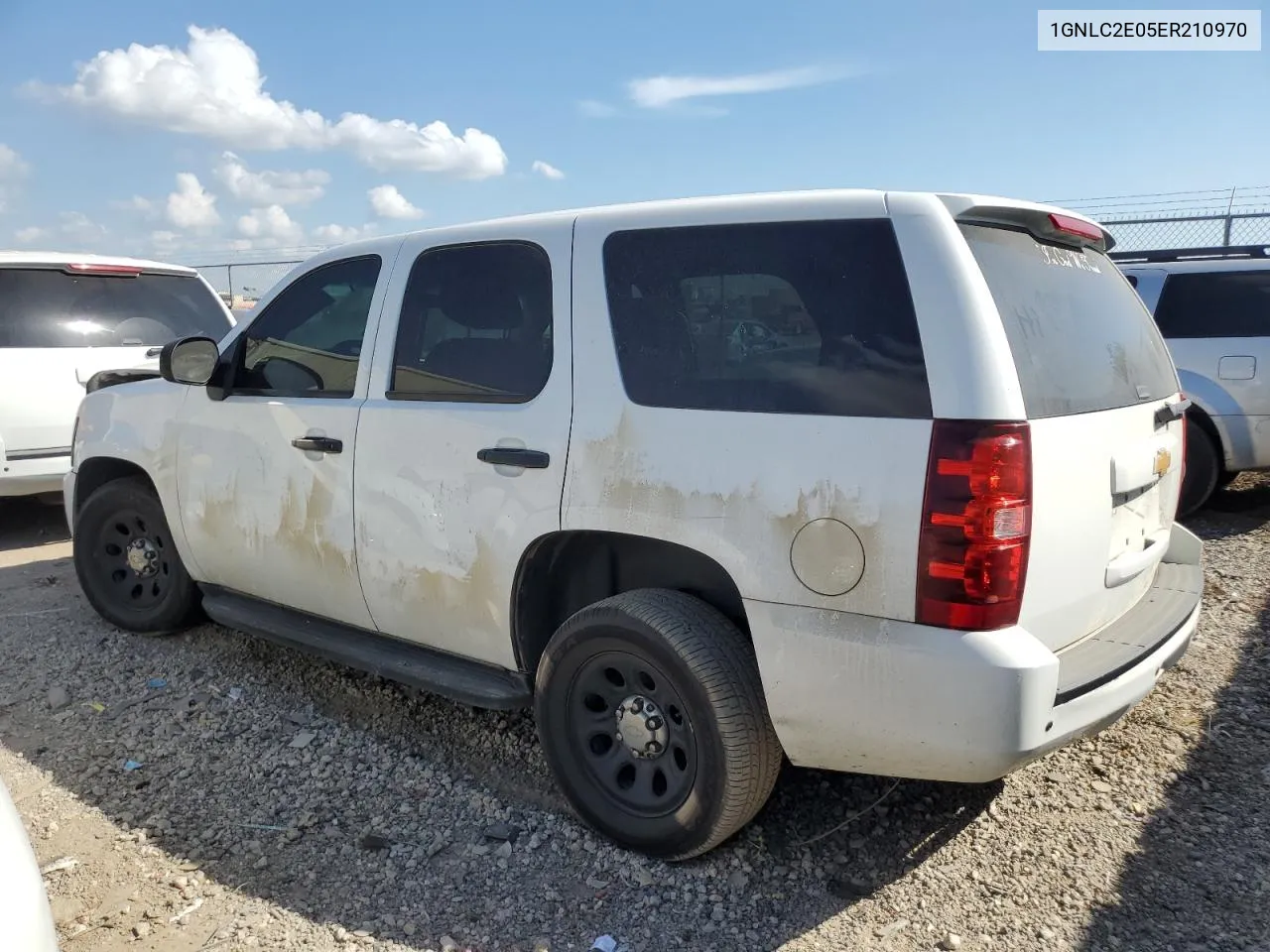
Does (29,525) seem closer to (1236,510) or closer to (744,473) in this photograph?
(744,473)

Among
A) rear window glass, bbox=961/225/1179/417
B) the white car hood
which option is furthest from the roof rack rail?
the white car hood

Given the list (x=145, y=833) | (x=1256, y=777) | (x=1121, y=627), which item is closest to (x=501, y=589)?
(x=145, y=833)

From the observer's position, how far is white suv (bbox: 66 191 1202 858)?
2248 millimetres

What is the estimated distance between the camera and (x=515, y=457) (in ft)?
9.55

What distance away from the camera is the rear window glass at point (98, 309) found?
609 cm

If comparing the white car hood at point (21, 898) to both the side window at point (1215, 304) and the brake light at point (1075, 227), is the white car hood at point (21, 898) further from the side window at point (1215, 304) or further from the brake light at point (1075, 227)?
the side window at point (1215, 304)

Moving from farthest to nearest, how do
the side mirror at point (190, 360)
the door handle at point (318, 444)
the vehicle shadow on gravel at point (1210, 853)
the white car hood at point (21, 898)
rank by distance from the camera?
the side mirror at point (190, 360), the door handle at point (318, 444), the vehicle shadow on gravel at point (1210, 853), the white car hood at point (21, 898)

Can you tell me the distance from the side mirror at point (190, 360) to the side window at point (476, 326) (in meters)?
1.08

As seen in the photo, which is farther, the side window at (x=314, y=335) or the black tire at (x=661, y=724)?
the side window at (x=314, y=335)

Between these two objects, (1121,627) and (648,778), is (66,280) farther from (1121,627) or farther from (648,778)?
(1121,627)

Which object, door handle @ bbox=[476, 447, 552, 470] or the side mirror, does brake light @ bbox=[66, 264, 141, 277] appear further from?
door handle @ bbox=[476, 447, 552, 470]

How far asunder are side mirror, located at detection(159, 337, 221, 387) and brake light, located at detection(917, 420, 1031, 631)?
119 inches

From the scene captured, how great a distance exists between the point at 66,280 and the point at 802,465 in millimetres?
5897

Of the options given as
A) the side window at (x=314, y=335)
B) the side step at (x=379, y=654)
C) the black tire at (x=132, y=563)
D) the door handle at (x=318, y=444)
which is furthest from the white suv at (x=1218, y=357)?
the black tire at (x=132, y=563)
